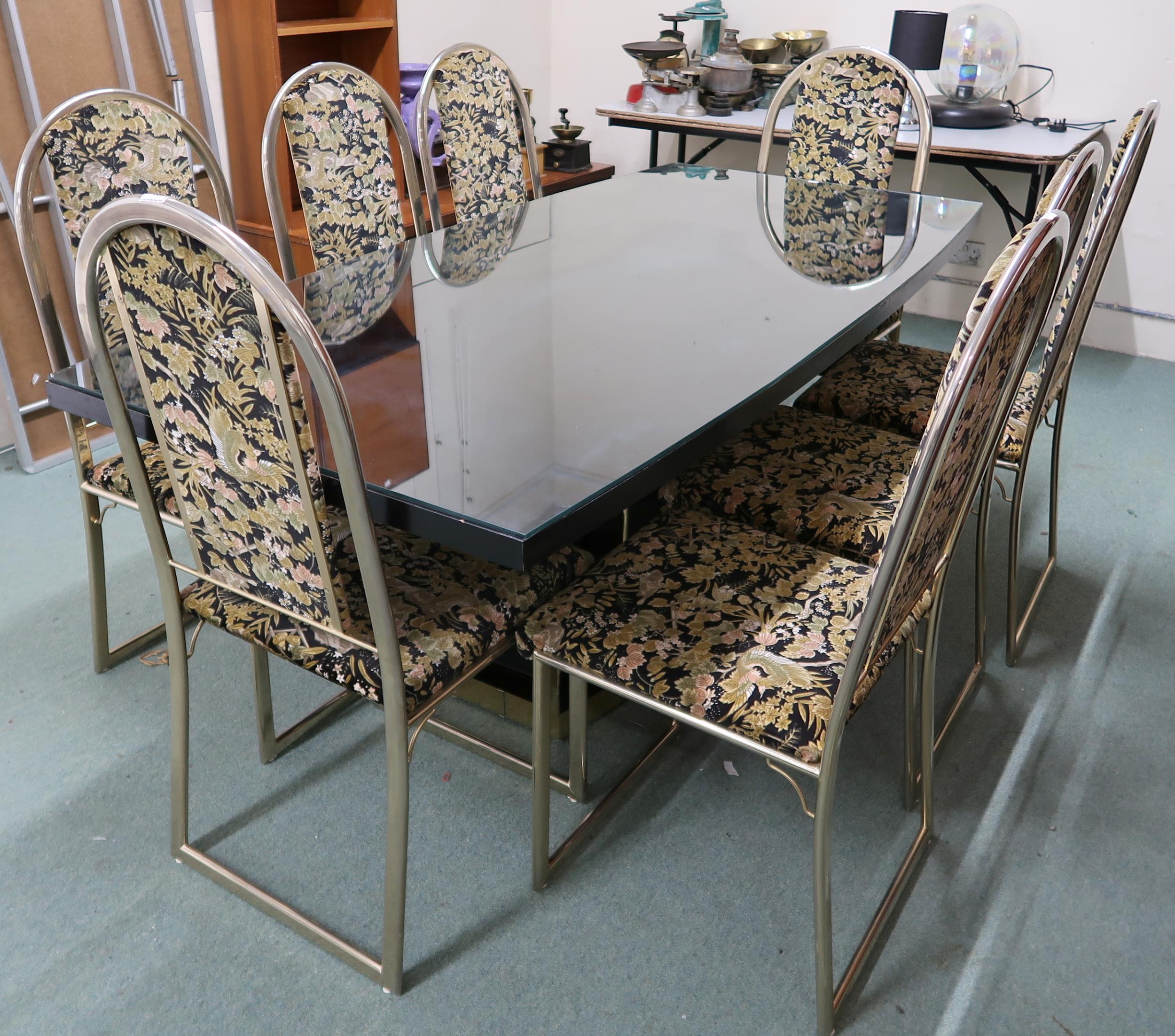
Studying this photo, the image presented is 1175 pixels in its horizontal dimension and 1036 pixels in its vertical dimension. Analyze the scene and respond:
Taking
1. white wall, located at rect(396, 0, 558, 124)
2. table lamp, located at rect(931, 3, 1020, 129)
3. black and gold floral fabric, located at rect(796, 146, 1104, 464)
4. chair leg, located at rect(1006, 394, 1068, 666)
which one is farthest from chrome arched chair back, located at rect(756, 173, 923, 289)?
white wall, located at rect(396, 0, 558, 124)

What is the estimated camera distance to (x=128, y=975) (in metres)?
1.33

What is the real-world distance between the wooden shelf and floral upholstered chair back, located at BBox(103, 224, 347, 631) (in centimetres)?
198

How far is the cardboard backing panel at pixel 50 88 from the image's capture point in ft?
7.70

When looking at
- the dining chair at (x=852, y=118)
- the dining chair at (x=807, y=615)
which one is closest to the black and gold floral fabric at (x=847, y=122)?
the dining chair at (x=852, y=118)

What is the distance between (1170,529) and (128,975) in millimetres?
2326

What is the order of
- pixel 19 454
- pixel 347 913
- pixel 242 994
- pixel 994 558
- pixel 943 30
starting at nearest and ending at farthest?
pixel 242 994 < pixel 347 913 < pixel 994 558 < pixel 19 454 < pixel 943 30

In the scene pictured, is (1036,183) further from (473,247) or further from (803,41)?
(473,247)

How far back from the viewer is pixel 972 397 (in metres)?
0.99

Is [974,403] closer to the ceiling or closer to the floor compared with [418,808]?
closer to the ceiling

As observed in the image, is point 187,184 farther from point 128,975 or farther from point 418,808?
point 128,975

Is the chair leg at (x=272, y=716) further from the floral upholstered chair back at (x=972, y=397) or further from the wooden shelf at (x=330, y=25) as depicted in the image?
the wooden shelf at (x=330, y=25)

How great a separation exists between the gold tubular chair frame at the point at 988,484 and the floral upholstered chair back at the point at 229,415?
0.91 m

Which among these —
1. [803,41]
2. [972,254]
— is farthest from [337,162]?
[972,254]

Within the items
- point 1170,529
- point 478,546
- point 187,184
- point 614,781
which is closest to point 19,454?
point 187,184
